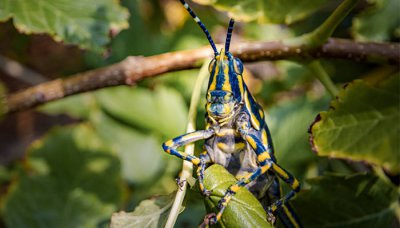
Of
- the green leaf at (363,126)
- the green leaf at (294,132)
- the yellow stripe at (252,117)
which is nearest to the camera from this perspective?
the green leaf at (363,126)

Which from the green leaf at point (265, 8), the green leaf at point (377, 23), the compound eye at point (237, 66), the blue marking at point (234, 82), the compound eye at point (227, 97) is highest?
the green leaf at point (377, 23)

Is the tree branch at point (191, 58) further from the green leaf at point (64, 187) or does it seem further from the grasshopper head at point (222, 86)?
the green leaf at point (64, 187)

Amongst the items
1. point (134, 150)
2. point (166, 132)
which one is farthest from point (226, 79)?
point (134, 150)

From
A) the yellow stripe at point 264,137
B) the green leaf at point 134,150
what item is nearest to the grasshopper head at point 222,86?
the yellow stripe at point 264,137

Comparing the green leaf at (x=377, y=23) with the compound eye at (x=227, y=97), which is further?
the green leaf at (x=377, y=23)

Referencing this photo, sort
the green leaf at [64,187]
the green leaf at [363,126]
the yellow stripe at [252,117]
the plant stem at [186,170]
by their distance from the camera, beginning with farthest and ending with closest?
the green leaf at [64,187], the yellow stripe at [252,117], the plant stem at [186,170], the green leaf at [363,126]

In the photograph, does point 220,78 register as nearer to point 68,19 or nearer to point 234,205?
point 234,205
